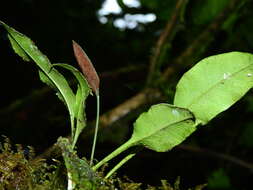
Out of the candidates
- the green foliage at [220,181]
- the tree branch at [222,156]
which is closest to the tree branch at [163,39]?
the tree branch at [222,156]

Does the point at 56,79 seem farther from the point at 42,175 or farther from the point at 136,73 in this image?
the point at 136,73

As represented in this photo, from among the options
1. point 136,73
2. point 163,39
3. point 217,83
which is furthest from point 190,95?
point 136,73

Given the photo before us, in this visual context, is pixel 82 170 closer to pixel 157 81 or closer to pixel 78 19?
pixel 157 81

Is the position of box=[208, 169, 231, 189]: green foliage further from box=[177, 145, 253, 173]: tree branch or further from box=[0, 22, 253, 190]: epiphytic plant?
box=[0, 22, 253, 190]: epiphytic plant

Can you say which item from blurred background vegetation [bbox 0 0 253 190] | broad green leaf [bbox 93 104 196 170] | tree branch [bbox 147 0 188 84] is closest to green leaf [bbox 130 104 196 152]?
broad green leaf [bbox 93 104 196 170]

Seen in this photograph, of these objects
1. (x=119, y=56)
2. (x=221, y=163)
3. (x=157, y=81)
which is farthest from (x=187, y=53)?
(x=119, y=56)

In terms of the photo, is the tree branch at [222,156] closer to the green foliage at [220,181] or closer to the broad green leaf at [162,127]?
the green foliage at [220,181]
